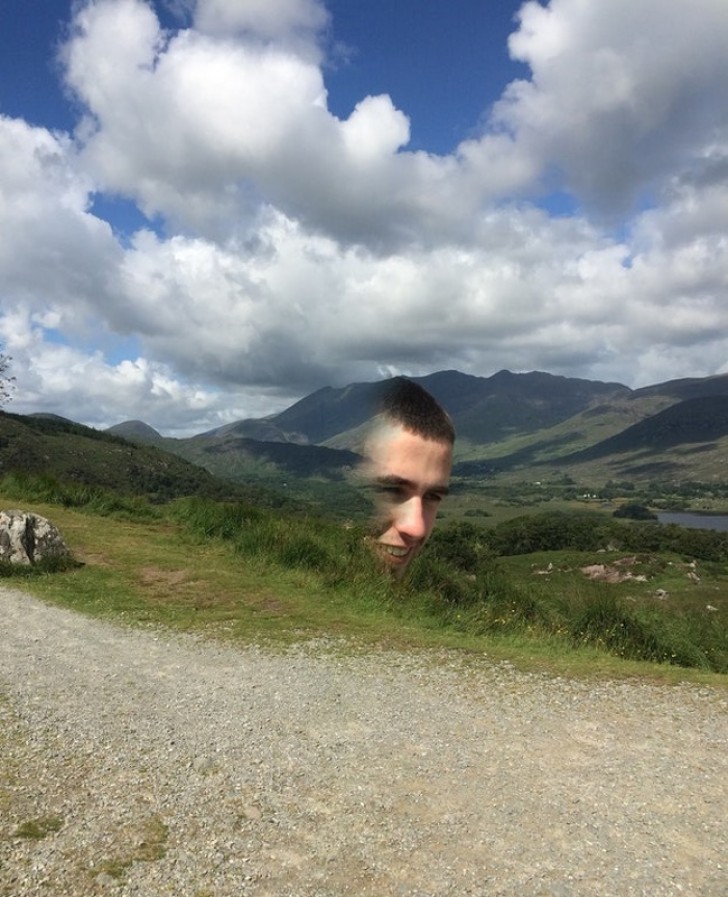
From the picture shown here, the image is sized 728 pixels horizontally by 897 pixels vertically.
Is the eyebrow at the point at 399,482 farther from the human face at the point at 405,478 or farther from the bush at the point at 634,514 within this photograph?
the bush at the point at 634,514

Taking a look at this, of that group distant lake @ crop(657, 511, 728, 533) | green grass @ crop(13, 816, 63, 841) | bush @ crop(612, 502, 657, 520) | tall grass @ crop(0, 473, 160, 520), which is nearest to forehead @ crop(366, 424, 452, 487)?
green grass @ crop(13, 816, 63, 841)

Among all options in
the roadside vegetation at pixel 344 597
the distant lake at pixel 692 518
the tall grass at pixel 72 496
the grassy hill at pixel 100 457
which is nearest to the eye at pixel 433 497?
the roadside vegetation at pixel 344 597

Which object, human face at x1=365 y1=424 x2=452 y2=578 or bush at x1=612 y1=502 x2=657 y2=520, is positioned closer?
Answer: human face at x1=365 y1=424 x2=452 y2=578

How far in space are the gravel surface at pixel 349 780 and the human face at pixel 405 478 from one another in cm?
393

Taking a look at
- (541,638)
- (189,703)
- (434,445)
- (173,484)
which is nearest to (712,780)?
(541,638)

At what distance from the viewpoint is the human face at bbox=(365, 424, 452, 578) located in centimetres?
114

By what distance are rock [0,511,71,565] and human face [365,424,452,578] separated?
1420 cm

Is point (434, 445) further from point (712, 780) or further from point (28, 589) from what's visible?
point (28, 589)

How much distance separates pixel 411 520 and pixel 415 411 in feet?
0.70

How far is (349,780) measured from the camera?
5.39 meters

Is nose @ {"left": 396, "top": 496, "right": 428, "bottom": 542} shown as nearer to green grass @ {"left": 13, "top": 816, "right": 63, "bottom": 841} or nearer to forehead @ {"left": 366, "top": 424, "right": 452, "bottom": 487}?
forehead @ {"left": 366, "top": 424, "right": 452, "bottom": 487}

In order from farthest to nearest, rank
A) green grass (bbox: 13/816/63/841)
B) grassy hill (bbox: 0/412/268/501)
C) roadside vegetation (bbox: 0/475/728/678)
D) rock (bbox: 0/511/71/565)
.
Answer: grassy hill (bbox: 0/412/268/501) < rock (bbox: 0/511/71/565) < roadside vegetation (bbox: 0/475/728/678) < green grass (bbox: 13/816/63/841)

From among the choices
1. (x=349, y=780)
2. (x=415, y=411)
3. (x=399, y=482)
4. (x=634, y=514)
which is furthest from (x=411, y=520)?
(x=634, y=514)

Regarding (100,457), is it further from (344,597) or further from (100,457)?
(344,597)
